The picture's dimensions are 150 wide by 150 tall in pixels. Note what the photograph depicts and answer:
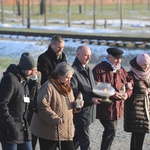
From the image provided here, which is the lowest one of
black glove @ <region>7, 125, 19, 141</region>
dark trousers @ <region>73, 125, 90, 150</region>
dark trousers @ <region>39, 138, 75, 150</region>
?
dark trousers @ <region>73, 125, 90, 150</region>

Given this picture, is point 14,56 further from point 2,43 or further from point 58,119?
point 58,119

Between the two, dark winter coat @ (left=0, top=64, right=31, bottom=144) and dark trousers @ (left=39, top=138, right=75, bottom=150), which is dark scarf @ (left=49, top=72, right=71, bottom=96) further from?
dark trousers @ (left=39, top=138, right=75, bottom=150)

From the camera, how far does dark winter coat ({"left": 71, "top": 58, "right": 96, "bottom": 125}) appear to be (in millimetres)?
7082

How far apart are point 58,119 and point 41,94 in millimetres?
367

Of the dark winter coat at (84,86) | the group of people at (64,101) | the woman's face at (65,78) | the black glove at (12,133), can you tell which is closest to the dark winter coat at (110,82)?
the group of people at (64,101)

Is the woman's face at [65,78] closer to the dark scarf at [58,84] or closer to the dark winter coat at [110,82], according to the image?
the dark scarf at [58,84]

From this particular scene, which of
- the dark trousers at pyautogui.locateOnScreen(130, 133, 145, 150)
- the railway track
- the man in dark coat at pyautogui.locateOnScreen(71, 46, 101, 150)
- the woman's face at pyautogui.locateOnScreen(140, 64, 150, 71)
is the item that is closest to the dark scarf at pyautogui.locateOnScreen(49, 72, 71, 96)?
the man in dark coat at pyautogui.locateOnScreen(71, 46, 101, 150)

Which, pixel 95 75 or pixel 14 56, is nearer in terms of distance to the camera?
pixel 95 75

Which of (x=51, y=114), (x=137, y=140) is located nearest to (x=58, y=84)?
(x=51, y=114)

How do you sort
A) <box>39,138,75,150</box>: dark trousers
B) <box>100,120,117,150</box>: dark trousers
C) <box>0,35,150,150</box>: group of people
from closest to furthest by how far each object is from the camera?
<box>0,35,150,150</box>: group of people < <box>39,138,75,150</box>: dark trousers < <box>100,120,117,150</box>: dark trousers

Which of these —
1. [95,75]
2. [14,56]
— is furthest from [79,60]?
[14,56]

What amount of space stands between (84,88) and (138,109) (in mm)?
1049

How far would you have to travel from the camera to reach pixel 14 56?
25.2 m

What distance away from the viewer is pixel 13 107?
5.97 metres
